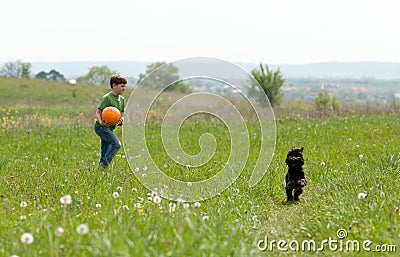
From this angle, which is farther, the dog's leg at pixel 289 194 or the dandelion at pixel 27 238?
the dog's leg at pixel 289 194

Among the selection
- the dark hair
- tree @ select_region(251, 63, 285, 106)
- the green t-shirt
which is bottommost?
tree @ select_region(251, 63, 285, 106)

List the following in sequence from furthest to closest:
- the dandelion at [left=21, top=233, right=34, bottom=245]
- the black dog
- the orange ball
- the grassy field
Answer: the orange ball → the black dog → the grassy field → the dandelion at [left=21, top=233, right=34, bottom=245]

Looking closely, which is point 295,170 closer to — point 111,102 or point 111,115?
point 111,115

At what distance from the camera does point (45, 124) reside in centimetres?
1875

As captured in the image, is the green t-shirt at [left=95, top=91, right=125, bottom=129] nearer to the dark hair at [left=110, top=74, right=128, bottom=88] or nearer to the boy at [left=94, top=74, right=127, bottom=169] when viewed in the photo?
the boy at [left=94, top=74, right=127, bottom=169]

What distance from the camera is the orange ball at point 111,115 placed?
9.47 metres

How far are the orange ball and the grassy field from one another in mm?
837

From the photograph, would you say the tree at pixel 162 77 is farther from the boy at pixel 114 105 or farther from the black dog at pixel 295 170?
the black dog at pixel 295 170

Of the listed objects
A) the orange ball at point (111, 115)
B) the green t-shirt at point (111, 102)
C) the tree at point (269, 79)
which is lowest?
the tree at point (269, 79)

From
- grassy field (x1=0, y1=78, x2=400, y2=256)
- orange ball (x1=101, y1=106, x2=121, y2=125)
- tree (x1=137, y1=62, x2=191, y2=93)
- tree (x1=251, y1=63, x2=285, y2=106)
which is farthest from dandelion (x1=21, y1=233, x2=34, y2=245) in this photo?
tree (x1=251, y1=63, x2=285, y2=106)

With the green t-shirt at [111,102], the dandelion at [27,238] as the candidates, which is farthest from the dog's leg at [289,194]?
the dandelion at [27,238]

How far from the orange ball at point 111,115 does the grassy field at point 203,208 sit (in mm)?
837

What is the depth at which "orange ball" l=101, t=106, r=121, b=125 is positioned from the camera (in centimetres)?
947

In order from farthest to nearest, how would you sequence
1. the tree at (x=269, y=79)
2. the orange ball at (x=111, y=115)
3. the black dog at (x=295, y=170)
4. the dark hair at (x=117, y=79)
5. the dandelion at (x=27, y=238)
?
1. the tree at (x=269, y=79)
2. the dark hair at (x=117, y=79)
3. the orange ball at (x=111, y=115)
4. the black dog at (x=295, y=170)
5. the dandelion at (x=27, y=238)
